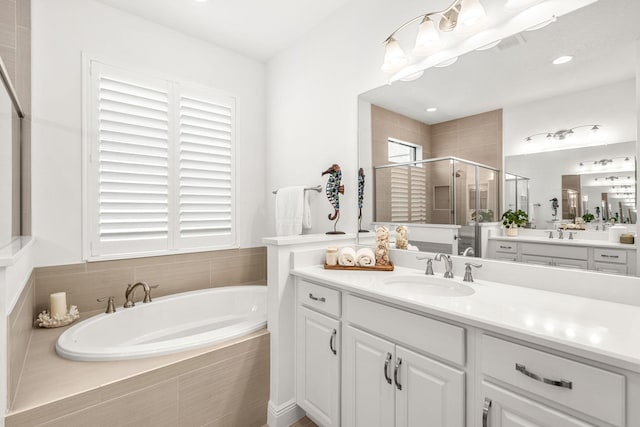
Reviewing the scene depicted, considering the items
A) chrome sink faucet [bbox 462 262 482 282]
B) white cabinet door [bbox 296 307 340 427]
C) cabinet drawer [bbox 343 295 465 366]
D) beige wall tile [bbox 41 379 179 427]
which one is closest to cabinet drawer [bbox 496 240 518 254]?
chrome sink faucet [bbox 462 262 482 282]

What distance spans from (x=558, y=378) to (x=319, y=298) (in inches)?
40.0

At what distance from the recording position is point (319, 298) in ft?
5.23

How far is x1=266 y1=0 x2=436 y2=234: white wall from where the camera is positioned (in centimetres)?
204

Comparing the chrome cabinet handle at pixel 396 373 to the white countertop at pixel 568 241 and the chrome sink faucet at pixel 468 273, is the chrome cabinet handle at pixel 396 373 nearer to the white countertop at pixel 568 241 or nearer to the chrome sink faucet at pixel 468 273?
the chrome sink faucet at pixel 468 273

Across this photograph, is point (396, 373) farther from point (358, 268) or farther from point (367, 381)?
point (358, 268)

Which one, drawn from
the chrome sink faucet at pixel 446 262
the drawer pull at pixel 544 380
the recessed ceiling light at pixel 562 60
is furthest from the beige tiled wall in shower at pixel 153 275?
the recessed ceiling light at pixel 562 60

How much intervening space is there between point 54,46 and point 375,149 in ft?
7.51

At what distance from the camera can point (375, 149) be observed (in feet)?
6.68

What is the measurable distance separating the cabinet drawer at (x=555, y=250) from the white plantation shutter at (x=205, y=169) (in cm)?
234

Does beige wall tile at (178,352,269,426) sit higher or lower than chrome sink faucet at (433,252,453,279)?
lower

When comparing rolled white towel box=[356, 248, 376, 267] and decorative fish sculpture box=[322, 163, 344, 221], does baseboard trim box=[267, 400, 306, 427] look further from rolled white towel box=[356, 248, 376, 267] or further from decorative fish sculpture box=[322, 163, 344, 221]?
decorative fish sculpture box=[322, 163, 344, 221]

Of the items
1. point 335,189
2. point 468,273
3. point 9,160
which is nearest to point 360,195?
point 335,189

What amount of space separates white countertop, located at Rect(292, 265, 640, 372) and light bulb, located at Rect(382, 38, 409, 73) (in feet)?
4.23

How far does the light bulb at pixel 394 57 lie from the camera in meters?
1.78
